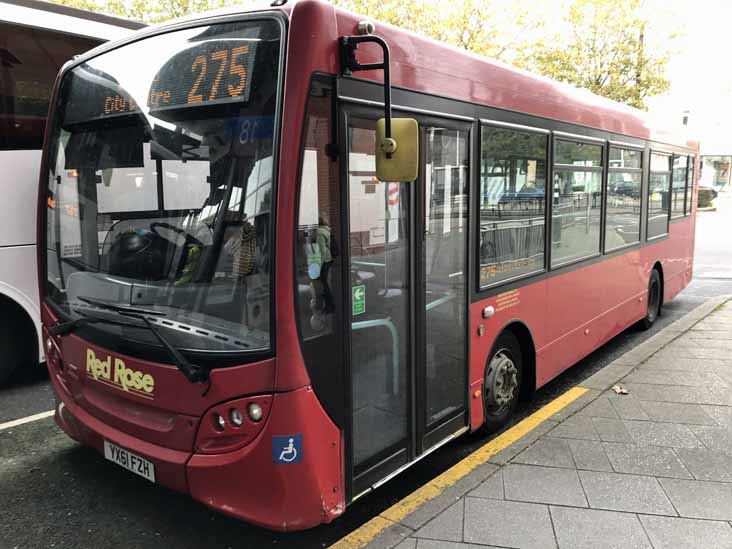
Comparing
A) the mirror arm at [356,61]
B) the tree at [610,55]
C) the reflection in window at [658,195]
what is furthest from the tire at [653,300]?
the tree at [610,55]

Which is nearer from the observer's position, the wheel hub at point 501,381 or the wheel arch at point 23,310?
the wheel hub at point 501,381

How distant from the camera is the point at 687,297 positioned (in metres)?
10.9

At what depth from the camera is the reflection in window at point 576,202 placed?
5184mm

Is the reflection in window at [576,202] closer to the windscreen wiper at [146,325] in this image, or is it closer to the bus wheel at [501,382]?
the bus wheel at [501,382]

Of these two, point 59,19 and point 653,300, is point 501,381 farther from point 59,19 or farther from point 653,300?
point 59,19

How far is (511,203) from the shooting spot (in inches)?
177

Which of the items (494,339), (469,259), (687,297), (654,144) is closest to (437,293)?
(469,259)

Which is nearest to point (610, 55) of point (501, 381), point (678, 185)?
point (678, 185)

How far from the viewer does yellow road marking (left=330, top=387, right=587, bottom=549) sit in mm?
3139

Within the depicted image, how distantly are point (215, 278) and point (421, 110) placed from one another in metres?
1.56

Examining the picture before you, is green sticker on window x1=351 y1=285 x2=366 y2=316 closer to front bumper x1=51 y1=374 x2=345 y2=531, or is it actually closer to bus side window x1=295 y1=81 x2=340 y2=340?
bus side window x1=295 y1=81 x2=340 y2=340

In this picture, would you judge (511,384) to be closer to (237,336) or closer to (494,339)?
(494,339)

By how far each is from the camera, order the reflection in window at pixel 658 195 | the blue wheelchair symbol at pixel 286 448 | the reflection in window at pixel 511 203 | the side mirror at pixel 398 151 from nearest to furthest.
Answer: the blue wheelchair symbol at pixel 286 448 < the side mirror at pixel 398 151 < the reflection in window at pixel 511 203 < the reflection in window at pixel 658 195

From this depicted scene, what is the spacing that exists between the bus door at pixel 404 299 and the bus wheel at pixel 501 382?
46 cm
